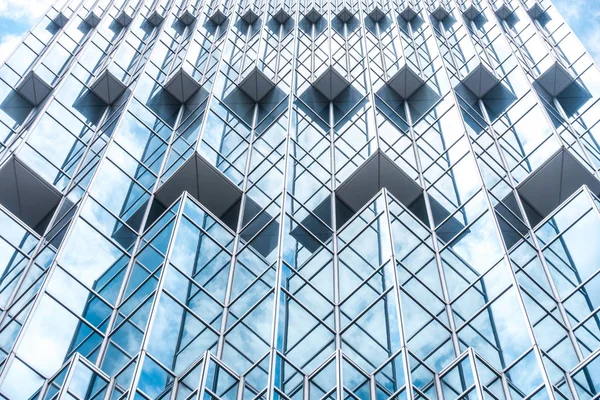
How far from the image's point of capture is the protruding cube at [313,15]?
4688 centimetres

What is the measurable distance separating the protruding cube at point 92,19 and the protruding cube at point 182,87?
595 inches

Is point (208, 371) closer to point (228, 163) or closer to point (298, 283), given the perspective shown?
point (298, 283)

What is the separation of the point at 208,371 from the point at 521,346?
841 cm

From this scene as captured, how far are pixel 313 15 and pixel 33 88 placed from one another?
1867cm

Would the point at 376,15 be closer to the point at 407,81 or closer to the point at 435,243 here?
the point at 407,81

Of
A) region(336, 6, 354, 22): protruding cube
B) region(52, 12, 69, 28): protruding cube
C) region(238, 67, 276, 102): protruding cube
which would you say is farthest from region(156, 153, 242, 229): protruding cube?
region(52, 12, 69, 28): protruding cube

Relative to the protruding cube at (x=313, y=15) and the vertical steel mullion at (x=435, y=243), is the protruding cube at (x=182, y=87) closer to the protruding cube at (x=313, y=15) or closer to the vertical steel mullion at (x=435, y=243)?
the vertical steel mullion at (x=435, y=243)

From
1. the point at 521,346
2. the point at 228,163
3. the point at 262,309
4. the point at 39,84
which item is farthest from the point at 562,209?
the point at 39,84

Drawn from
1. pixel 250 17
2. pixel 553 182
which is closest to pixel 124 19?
pixel 250 17

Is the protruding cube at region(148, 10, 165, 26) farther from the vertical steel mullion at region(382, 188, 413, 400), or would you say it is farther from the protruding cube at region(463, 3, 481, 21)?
the vertical steel mullion at region(382, 188, 413, 400)

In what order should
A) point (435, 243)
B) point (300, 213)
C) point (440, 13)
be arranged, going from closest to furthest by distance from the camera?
point (435, 243), point (300, 213), point (440, 13)

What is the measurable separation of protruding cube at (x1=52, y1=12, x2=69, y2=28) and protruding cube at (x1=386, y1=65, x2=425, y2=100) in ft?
77.8

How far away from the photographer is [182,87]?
1395 inches

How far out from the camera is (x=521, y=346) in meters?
19.7
